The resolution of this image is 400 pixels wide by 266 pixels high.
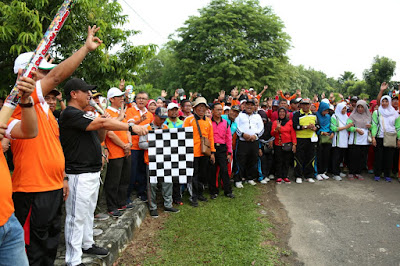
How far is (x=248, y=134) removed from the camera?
6.68m

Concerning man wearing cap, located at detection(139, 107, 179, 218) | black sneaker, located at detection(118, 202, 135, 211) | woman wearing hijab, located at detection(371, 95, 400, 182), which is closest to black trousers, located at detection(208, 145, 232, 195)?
man wearing cap, located at detection(139, 107, 179, 218)

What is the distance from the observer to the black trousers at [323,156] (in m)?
7.57

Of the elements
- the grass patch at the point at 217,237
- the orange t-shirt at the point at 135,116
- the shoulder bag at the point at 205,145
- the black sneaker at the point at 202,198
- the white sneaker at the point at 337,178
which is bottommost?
the grass patch at the point at 217,237

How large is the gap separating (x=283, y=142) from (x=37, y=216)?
19.9 feet

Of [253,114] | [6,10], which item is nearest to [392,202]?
[253,114]

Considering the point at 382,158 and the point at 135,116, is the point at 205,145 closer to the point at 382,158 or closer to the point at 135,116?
the point at 135,116

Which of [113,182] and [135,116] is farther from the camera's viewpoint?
[135,116]

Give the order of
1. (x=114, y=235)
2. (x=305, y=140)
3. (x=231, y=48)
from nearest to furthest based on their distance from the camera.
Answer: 1. (x=114, y=235)
2. (x=305, y=140)
3. (x=231, y=48)

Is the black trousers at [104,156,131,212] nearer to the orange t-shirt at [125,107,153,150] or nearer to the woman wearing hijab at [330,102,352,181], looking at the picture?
the orange t-shirt at [125,107,153,150]

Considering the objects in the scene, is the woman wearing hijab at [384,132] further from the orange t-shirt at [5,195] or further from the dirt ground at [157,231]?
the orange t-shirt at [5,195]

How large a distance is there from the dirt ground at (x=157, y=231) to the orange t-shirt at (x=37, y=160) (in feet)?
5.50

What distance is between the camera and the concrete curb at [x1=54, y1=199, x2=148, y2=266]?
3.19 metres

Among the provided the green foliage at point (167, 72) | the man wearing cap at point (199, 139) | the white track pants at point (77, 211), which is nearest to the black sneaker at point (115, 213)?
the white track pants at point (77, 211)

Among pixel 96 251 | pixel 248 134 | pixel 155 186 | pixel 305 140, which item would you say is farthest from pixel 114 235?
pixel 305 140
